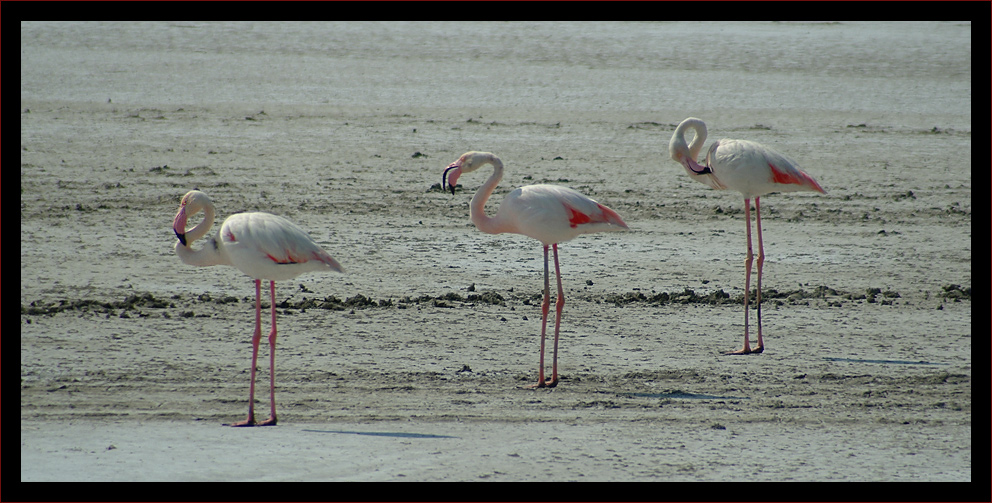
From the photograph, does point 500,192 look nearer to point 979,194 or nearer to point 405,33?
point 979,194

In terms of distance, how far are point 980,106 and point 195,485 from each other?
327 inches

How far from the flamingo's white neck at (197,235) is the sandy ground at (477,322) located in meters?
0.84

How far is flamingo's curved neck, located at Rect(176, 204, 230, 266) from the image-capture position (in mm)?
5785

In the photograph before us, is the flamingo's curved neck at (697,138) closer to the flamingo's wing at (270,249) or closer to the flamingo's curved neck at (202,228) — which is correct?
the flamingo's wing at (270,249)

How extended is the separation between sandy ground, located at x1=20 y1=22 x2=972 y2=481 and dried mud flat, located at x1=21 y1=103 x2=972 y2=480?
1.0 inches

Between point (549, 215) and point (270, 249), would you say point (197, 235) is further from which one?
point (549, 215)

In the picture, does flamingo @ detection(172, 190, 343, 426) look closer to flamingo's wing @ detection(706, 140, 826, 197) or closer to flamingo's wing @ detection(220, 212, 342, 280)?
flamingo's wing @ detection(220, 212, 342, 280)

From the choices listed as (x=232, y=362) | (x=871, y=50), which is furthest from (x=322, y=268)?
(x=871, y=50)

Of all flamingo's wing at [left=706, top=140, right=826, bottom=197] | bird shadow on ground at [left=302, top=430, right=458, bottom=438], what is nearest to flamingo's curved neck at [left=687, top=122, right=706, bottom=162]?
flamingo's wing at [left=706, top=140, right=826, bottom=197]

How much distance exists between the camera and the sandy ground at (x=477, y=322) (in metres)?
5.11

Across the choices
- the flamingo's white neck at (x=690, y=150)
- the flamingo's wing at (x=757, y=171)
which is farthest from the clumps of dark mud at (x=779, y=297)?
the flamingo's wing at (x=757, y=171)

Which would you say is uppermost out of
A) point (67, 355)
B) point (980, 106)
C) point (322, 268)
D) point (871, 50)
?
point (871, 50)

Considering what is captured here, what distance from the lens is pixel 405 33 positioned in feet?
73.5

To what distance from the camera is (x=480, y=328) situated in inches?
290
